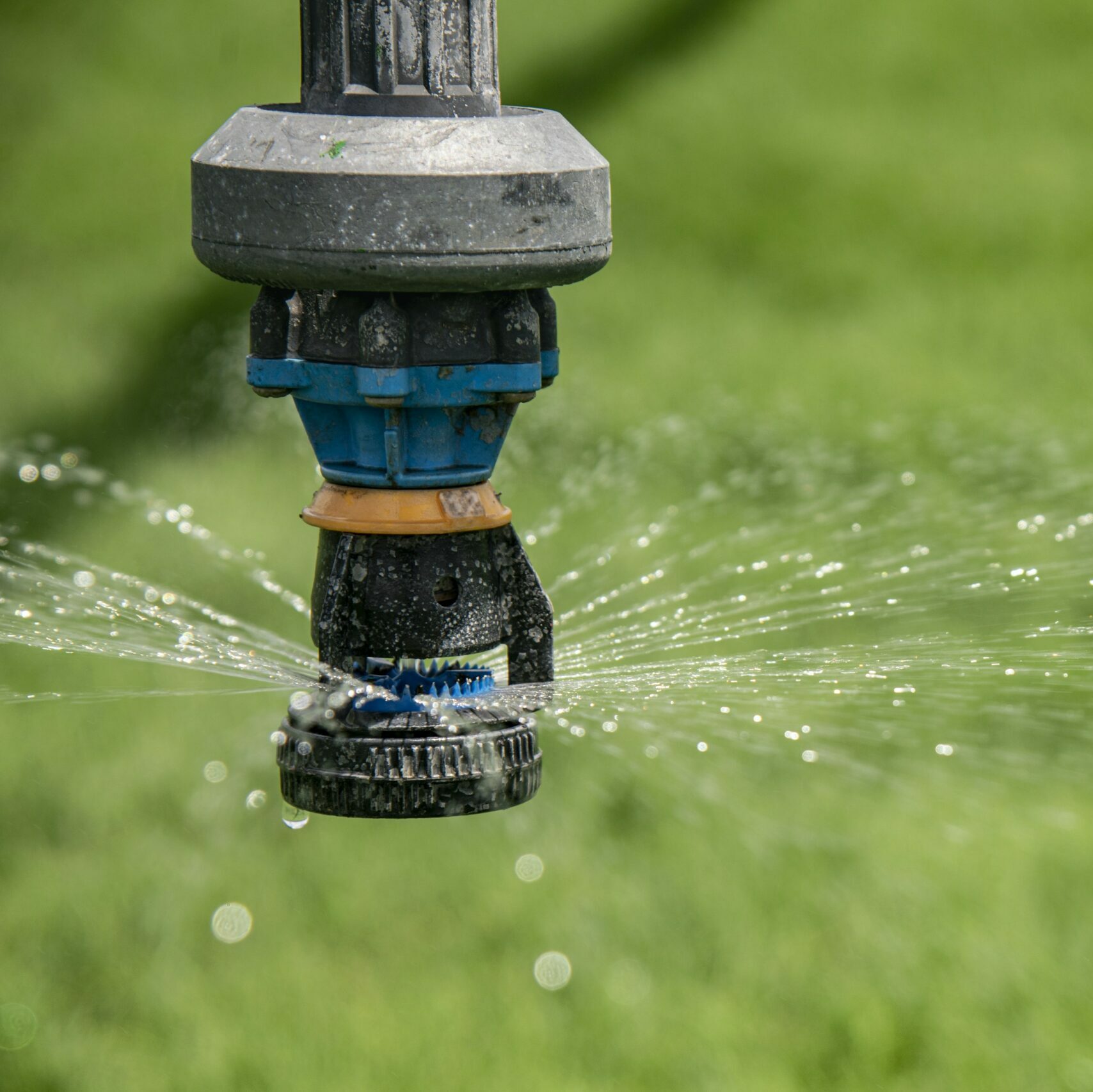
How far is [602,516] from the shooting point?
253 cm

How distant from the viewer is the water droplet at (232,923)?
85.0 inches

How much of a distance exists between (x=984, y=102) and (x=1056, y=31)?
206 millimetres

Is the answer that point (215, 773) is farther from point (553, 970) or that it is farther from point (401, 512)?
point (401, 512)

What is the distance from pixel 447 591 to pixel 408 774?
0.11 meters

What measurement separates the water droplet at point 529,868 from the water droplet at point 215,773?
44cm

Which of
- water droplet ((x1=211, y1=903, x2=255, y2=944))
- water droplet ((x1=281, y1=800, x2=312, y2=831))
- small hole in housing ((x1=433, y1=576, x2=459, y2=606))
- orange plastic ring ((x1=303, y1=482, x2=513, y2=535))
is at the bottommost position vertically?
water droplet ((x1=211, y1=903, x2=255, y2=944))

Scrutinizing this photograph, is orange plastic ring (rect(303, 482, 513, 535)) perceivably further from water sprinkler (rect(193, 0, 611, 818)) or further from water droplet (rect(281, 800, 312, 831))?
water droplet (rect(281, 800, 312, 831))

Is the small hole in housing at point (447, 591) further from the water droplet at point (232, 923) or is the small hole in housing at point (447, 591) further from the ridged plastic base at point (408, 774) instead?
the water droplet at point (232, 923)

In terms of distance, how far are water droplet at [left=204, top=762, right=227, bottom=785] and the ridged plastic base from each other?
4.53 feet

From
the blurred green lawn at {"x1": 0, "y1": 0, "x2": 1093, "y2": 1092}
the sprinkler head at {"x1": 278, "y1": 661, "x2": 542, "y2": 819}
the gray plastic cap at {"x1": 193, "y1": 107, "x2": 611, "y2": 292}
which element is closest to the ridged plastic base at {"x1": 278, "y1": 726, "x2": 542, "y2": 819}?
the sprinkler head at {"x1": 278, "y1": 661, "x2": 542, "y2": 819}

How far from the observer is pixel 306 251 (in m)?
0.85

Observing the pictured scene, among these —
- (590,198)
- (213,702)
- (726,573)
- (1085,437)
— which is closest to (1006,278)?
(1085,437)

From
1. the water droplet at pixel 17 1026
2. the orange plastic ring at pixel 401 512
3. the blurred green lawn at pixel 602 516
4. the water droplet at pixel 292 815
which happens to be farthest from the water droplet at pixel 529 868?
the orange plastic ring at pixel 401 512

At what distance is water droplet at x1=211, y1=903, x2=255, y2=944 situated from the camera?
2.16 meters
